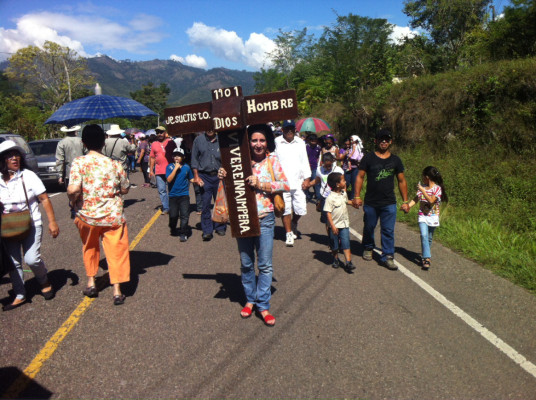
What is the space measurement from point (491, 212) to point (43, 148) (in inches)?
626

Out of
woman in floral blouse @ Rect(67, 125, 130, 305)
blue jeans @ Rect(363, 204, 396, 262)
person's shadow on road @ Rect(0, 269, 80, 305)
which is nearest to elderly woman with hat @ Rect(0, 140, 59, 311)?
person's shadow on road @ Rect(0, 269, 80, 305)

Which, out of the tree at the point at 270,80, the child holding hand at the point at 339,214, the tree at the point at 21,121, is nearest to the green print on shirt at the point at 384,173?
the child holding hand at the point at 339,214

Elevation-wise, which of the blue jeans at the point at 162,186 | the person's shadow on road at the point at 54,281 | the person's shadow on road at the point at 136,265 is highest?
the blue jeans at the point at 162,186

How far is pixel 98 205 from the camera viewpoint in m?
4.26

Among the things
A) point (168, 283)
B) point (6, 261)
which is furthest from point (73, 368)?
point (168, 283)

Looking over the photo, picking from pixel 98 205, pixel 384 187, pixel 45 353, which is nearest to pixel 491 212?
pixel 384 187

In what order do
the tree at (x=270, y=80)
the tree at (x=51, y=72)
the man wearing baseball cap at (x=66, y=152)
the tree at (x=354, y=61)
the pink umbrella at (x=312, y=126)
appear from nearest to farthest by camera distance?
the man wearing baseball cap at (x=66, y=152), the pink umbrella at (x=312, y=126), the tree at (x=354, y=61), the tree at (x=51, y=72), the tree at (x=270, y=80)

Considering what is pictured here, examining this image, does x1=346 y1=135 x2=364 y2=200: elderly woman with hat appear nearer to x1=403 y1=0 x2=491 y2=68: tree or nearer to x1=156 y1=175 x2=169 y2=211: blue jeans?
x1=156 y1=175 x2=169 y2=211: blue jeans

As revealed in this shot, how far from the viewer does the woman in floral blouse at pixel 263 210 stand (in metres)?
3.74

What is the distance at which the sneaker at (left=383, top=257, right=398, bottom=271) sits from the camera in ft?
18.2

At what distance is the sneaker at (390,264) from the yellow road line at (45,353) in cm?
403

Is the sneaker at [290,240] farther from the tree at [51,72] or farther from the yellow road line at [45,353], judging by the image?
the tree at [51,72]

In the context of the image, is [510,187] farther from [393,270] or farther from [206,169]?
[206,169]

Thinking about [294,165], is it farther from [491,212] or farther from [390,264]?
[491,212]
